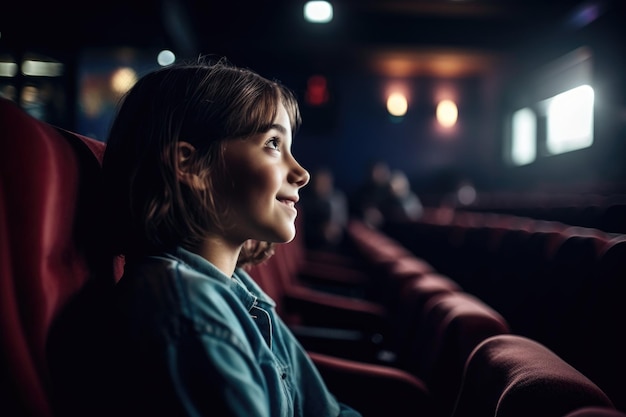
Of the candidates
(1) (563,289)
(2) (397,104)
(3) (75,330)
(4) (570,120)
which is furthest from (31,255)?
(2) (397,104)

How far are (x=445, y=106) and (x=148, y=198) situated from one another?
7155 mm

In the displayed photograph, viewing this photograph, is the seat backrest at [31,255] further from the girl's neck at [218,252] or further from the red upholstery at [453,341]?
the red upholstery at [453,341]

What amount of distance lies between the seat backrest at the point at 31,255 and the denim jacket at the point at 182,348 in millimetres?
57

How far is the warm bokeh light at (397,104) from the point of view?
7.13 meters

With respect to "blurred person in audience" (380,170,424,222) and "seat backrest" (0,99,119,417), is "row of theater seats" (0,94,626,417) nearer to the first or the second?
"seat backrest" (0,99,119,417)

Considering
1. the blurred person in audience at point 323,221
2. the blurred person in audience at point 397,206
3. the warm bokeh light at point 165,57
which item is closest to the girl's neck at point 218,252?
the blurred person in audience at point 323,221

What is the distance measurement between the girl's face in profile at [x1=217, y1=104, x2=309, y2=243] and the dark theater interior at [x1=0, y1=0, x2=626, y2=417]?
15cm

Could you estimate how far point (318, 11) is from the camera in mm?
5246

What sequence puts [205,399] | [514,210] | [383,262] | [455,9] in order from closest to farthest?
[205,399] → [383,262] → [514,210] → [455,9]

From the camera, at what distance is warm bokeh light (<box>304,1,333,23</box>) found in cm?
522

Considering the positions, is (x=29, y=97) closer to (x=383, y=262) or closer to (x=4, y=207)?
(x=383, y=262)

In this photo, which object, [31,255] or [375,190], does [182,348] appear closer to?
[31,255]

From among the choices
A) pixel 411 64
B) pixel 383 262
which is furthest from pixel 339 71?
pixel 383 262

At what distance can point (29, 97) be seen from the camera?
327 cm
